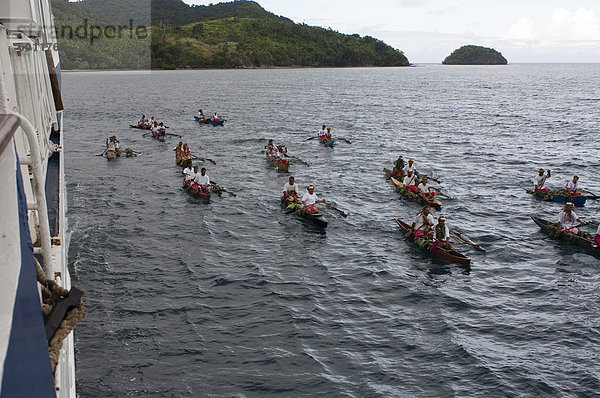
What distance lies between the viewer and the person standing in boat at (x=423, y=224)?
2354cm

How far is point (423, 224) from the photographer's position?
23938 mm

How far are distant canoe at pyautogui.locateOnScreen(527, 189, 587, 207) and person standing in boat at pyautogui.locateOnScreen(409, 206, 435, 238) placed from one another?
1179 centimetres

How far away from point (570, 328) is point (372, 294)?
21.9ft

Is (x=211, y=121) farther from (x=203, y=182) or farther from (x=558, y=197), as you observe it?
(x=558, y=197)

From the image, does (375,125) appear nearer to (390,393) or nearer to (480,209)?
(480,209)

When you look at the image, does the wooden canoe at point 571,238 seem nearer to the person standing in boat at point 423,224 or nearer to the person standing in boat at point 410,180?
the person standing in boat at point 423,224

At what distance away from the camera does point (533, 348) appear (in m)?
16.4

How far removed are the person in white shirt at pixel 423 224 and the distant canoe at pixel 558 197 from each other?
464 inches

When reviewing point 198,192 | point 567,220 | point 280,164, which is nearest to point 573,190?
point 567,220

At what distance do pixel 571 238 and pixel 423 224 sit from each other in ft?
22.1

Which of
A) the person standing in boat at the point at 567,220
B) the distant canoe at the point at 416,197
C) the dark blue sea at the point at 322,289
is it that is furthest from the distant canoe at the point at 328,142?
the person standing in boat at the point at 567,220

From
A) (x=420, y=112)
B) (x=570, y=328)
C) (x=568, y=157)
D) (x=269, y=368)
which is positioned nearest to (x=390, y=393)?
(x=269, y=368)

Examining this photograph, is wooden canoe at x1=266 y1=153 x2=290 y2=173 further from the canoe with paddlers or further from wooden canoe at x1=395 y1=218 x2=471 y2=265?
wooden canoe at x1=395 y1=218 x2=471 y2=265

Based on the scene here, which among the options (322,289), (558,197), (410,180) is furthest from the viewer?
(410,180)
